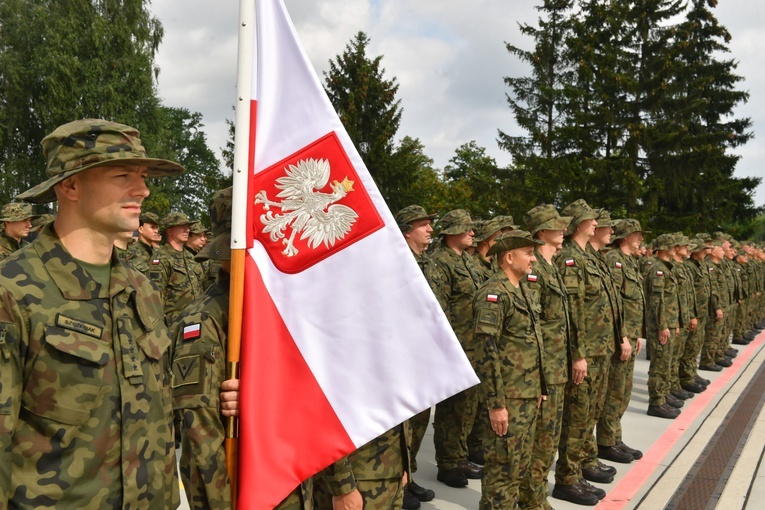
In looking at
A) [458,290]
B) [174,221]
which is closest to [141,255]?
[174,221]

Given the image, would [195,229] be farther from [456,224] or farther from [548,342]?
[548,342]

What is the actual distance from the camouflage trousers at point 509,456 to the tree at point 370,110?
2432 cm

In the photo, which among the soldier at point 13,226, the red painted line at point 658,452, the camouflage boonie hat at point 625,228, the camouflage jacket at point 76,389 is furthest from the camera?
the soldier at point 13,226

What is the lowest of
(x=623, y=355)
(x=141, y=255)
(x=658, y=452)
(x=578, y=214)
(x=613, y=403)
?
(x=658, y=452)

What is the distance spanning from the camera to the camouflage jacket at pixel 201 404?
2.61m

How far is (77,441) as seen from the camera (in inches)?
82.9

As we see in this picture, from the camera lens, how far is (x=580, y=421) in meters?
6.32

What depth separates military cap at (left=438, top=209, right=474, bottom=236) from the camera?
750cm

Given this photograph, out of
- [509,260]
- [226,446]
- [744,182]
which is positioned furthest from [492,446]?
[744,182]

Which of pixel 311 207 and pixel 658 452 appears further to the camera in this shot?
pixel 658 452

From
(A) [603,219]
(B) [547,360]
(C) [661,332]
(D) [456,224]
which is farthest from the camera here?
(C) [661,332]

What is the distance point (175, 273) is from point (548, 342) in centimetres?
573

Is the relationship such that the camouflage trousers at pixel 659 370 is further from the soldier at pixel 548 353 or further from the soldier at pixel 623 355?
the soldier at pixel 548 353

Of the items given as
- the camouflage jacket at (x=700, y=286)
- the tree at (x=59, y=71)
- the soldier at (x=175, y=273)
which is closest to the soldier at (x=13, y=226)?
the soldier at (x=175, y=273)
